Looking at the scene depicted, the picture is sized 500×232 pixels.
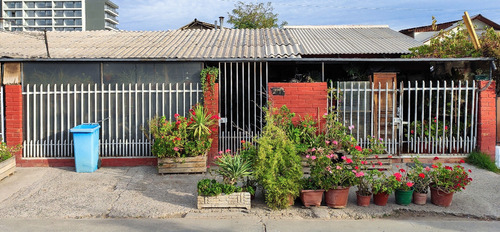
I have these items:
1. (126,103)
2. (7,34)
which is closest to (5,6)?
(7,34)

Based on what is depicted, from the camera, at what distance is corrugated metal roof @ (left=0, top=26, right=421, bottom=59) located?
9.78 meters

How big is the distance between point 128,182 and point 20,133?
314cm

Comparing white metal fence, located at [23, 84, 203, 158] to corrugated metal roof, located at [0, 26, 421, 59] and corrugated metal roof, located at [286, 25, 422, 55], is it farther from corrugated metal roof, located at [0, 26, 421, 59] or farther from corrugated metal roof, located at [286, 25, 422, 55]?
corrugated metal roof, located at [286, 25, 422, 55]

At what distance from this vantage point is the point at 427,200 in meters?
6.45

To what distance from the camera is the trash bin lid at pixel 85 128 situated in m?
8.14

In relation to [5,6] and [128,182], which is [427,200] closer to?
[128,182]

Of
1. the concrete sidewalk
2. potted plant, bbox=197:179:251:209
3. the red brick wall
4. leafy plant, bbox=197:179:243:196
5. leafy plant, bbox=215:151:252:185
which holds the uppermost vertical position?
the red brick wall

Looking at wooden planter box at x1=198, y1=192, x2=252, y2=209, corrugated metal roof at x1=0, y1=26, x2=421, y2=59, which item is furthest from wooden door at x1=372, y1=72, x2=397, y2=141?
wooden planter box at x1=198, y1=192, x2=252, y2=209

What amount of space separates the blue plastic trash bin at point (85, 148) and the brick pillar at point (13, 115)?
61.8 inches

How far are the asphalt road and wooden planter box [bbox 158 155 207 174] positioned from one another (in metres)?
2.50

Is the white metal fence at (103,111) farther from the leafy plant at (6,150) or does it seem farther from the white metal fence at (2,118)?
the white metal fence at (2,118)

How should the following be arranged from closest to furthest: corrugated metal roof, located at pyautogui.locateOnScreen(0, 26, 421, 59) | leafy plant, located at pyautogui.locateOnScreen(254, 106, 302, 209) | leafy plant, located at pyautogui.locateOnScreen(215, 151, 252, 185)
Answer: leafy plant, located at pyautogui.locateOnScreen(254, 106, 302, 209) → leafy plant, located at pyautogui.locateOnScreen(215, 151, 252, 185) → corrugated metal roof, located at pyautogui.locateOnScreen(0, 26, 421, 59)

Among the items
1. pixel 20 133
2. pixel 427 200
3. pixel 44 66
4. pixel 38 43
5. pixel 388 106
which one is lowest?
pixel 427 200

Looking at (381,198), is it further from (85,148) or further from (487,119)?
(85,148)
